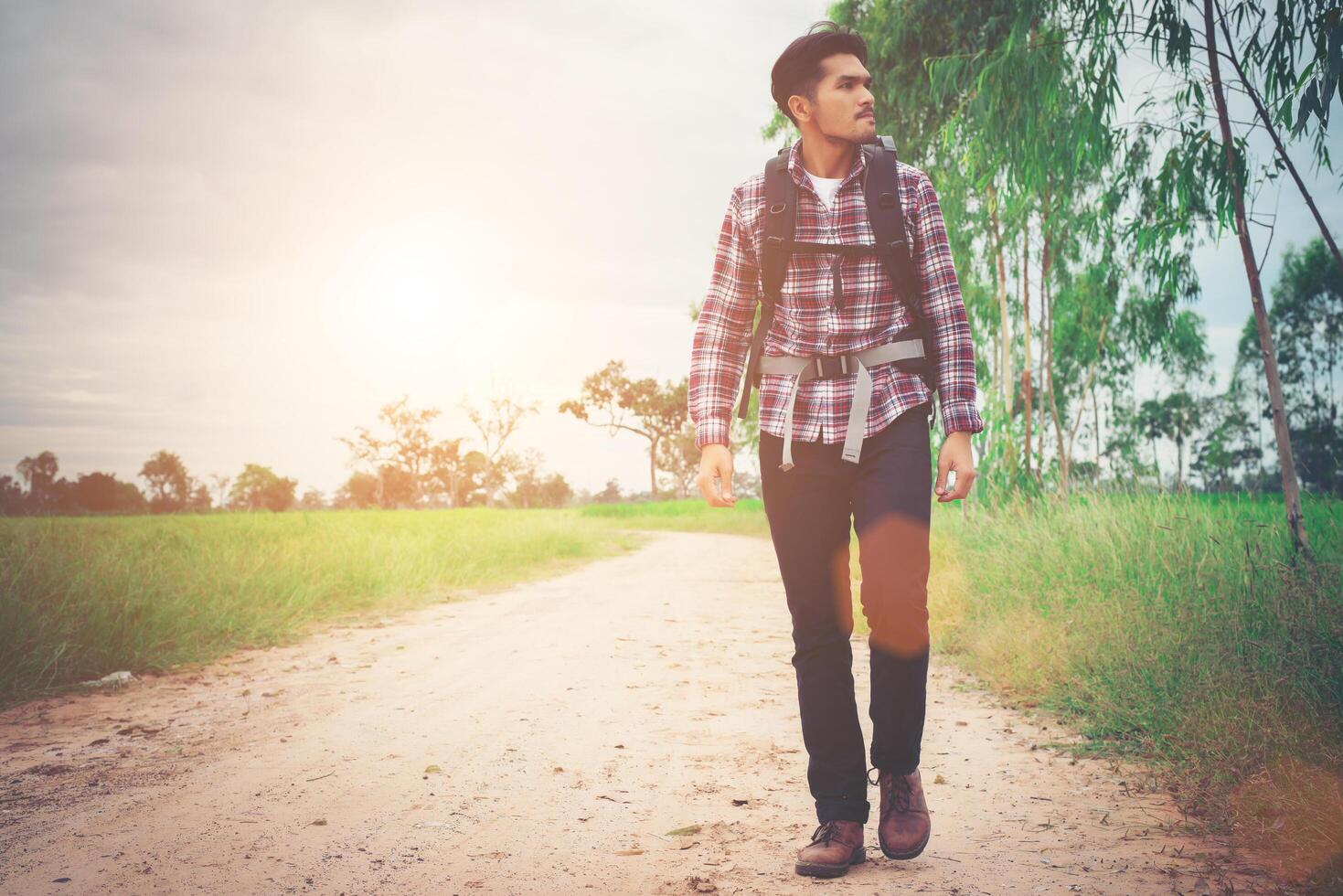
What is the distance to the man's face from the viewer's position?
227 cm

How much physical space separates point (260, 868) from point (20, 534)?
510cm

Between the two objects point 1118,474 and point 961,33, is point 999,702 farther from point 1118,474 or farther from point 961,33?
point 961,33

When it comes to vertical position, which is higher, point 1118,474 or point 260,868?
point 1118,474

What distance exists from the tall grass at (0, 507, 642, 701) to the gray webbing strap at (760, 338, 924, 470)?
174 inches

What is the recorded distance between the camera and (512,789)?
2.84m

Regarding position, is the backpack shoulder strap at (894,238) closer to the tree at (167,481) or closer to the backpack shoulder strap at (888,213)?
the backpack shoulder strap at (888,213)

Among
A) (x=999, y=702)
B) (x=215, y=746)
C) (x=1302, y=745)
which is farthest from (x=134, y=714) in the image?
(x=1302, y=745)

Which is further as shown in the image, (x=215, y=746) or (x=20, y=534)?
(x=20, y=534)

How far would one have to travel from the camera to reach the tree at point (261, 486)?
184 ft

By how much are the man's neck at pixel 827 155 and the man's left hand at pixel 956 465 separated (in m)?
0.84

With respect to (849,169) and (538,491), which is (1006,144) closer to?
(849,169)

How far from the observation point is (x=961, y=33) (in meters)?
9.12

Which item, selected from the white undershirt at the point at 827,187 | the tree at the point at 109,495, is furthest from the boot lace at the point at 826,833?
the tree at the point at 109,495

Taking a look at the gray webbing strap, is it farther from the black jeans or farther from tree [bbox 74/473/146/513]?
tree [bbox 74/473/146/513]
